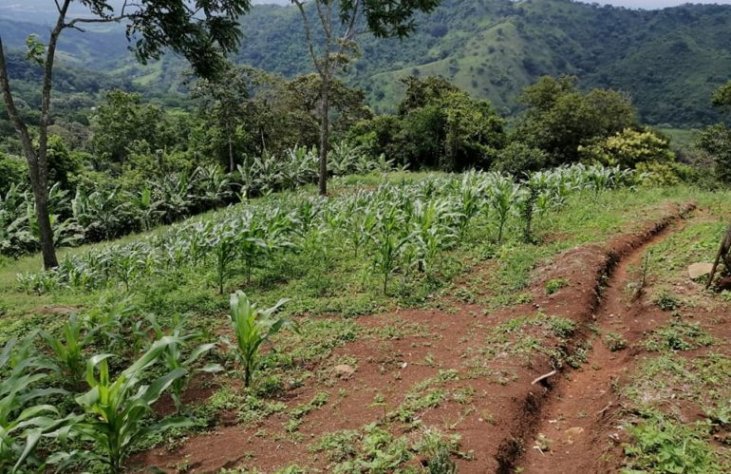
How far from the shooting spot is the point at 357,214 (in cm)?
1041

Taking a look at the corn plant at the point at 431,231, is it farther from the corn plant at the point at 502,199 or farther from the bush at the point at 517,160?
the bush at the point at 517,160

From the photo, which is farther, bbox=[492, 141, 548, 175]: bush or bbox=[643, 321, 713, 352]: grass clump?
bbox=[492, 141, 548, 175]: bush

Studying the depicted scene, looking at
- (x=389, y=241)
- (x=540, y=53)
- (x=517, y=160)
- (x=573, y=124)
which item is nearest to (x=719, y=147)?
(x=573, y=124)

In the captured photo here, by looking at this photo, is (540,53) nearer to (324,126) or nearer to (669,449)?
(324,126)

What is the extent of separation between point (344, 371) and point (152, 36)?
277 inches

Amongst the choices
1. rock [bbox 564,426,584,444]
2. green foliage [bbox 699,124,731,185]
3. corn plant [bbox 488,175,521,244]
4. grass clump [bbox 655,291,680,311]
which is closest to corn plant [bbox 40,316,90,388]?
rock [bbox 564,426,584,444]

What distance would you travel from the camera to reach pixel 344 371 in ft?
15.9

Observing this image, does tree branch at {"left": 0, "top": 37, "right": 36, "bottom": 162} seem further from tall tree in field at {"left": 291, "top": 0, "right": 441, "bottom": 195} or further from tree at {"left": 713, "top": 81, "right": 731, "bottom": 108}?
tree at {"left": 713, "top": 81, "right": 731, "bottom": 108}

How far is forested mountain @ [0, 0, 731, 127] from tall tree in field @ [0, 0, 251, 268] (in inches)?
3987

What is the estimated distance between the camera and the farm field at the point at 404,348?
3.53 meters

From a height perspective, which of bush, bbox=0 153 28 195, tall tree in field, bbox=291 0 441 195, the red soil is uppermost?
tall tree in field, bbox=291 0 441 195

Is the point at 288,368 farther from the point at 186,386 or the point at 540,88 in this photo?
the point at 540,88

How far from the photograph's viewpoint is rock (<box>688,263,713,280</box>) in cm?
624

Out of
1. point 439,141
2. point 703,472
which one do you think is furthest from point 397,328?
point 439,141
